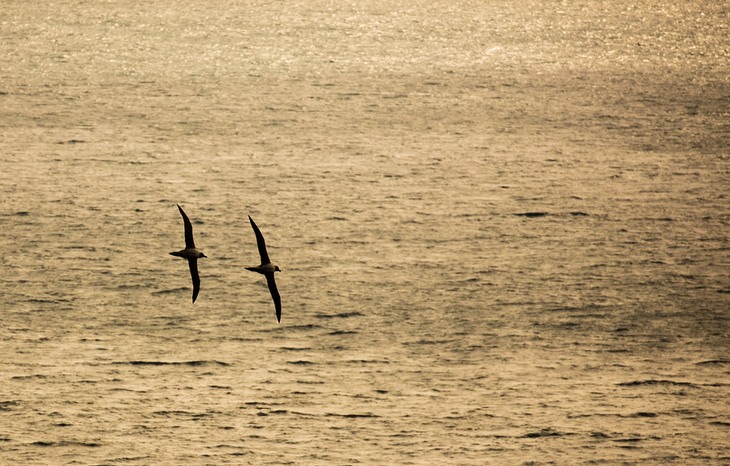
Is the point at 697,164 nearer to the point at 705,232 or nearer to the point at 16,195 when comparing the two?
the point at 705,232

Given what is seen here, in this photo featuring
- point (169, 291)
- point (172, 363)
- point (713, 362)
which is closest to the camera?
point (172, 363)

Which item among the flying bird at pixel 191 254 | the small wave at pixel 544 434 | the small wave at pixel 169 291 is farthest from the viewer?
the small wave at pixel 169 291

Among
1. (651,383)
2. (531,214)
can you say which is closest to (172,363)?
(651,383)

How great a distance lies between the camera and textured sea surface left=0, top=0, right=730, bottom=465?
36.6 ft

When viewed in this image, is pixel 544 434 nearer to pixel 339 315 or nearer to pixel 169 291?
pixel 339 315

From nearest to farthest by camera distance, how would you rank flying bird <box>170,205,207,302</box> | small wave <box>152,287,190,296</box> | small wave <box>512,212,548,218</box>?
flying bird <box>170,205,207,302</box> → small wave <box>152,287,190,296</box> → small wave <box>512,212,548,218</box>

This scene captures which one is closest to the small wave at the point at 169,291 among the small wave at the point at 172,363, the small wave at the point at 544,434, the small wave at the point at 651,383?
the small wave at the point at 172,363

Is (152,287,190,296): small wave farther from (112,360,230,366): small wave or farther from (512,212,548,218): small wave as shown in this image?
(512,212,548,218): small wave

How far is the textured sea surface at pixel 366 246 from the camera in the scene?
1116 centimetres

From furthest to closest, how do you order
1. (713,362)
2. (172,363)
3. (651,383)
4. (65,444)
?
(713,362) → (172,363) → (651,383) → (65,444)

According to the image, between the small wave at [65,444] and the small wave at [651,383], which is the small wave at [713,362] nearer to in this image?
the small wave at [651,383]

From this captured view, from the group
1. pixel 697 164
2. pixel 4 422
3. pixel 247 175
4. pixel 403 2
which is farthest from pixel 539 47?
pixel 4 422

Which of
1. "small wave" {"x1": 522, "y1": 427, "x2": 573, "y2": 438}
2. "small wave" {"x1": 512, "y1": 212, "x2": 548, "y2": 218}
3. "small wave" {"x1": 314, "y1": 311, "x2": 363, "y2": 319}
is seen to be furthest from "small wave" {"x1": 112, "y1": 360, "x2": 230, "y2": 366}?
"small wave" {"x1": 512, "y1": 212, "x2": 548, "y2": 218}

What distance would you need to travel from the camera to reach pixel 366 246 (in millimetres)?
14438
